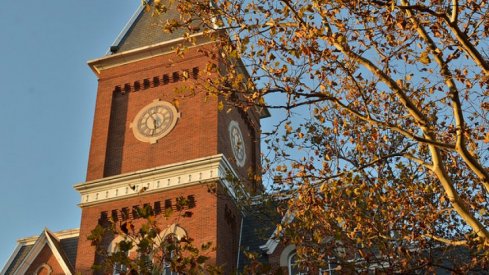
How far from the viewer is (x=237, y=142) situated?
2916cm

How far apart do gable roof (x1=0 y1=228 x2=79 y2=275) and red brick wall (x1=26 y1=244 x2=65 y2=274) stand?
0.11 meters

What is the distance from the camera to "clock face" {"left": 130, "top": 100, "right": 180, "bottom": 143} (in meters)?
27.1

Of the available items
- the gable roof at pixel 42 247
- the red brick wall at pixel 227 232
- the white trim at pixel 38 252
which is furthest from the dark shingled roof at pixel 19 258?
the red brick wall at pixel 227 232

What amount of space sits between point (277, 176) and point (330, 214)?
1.45 m

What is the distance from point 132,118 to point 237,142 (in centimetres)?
430

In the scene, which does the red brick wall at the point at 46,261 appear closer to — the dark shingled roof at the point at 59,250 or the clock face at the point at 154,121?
the dark shingled roof at the point at 59,250

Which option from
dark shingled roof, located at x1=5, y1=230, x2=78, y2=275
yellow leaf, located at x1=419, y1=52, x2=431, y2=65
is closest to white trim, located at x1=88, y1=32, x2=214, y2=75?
dark shingled roof, located at x1=5, y1=230, x2=78, y2=275

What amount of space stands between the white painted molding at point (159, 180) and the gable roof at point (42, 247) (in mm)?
2033

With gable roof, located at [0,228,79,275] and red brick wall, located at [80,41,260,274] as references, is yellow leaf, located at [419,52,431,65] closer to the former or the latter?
red brick wall, located at [80,41,260,274]

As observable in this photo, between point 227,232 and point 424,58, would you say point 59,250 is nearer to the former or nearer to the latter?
point 227,232

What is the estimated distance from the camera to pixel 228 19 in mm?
13062

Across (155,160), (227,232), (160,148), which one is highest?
(160,148)

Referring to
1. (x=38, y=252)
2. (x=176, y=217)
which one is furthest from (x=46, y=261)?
(x=176, y=217)

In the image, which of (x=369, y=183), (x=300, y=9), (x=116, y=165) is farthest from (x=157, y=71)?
(x=300, y=9)
